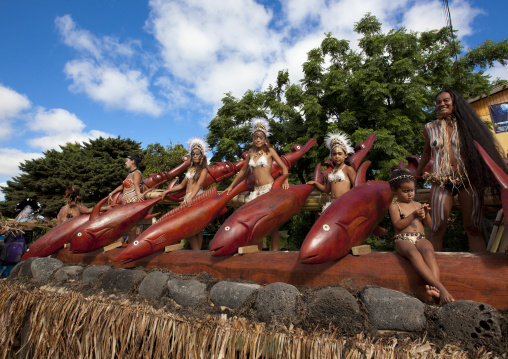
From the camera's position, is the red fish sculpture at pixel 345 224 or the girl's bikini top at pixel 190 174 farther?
the girl's bikini top at pixel 190 174

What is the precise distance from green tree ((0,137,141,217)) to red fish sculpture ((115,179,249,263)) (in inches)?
648

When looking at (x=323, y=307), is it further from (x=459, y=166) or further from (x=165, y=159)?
(x=165, y=159)

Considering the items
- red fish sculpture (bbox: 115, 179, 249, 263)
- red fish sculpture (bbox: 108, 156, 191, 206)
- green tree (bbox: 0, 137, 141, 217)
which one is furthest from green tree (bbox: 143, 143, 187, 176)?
red fish sculpture (bbox: 115, 179, 249, 263)

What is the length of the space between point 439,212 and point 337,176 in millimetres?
1120

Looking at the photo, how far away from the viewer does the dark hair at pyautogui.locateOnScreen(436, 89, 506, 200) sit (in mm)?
2334

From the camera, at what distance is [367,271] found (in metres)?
2.23

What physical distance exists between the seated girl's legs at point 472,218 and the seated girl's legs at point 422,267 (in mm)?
746

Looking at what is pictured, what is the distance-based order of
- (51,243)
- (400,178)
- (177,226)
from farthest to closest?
1. (51,243)
2. (177,226)
3. (400,178)

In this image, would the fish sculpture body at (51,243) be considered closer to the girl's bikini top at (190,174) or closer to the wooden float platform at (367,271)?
the girl's bikini top at (190,174)

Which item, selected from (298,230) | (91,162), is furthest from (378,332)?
(91,162)

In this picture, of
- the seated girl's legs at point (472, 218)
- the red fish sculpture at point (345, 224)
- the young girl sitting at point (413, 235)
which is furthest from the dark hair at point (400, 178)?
the seated girl's legs at point (472, 218)

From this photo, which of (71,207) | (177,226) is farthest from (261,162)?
(71,207)

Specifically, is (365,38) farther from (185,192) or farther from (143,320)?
(143,320)

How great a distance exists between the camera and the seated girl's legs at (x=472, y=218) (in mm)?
2459
